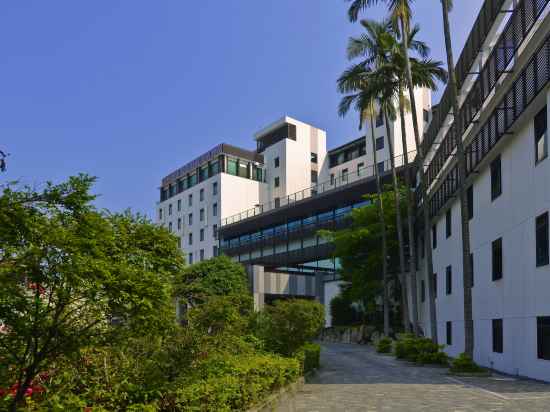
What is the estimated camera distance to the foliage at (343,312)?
45.3m

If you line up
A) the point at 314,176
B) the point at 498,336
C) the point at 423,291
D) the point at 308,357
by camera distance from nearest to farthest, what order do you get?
the point at 308,357
the point at 498,336
the point at 423,291
the point at 314,176

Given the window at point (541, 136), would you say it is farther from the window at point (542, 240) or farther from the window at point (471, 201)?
the window at point (471, 201)

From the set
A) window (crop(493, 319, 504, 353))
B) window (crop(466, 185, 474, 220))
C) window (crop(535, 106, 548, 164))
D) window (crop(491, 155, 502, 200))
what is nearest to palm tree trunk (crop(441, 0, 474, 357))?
window (crop(493, 319, 504, 353))

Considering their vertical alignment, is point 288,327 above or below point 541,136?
below

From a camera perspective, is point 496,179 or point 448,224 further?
point 448,224

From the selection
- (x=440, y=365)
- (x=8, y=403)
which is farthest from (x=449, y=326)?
(x=8, y=403)

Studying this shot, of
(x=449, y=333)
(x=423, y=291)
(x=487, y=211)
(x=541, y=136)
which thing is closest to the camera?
(x=541, y=136)

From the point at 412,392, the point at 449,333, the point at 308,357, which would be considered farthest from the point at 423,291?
the point at 412,392

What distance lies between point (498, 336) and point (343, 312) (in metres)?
24.8

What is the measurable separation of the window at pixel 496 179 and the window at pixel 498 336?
4.64 meters

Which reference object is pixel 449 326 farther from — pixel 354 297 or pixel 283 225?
pixel 283 225

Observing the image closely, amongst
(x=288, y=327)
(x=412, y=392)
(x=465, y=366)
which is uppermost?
(x=288, y=327)

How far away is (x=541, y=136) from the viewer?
17422mm

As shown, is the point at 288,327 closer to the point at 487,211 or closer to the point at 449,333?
the point at 487,211
